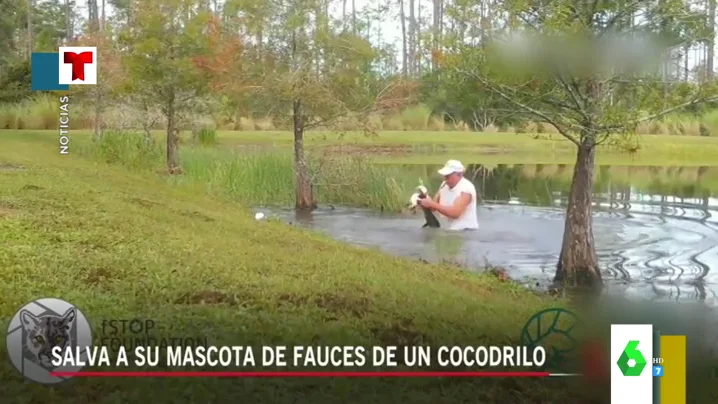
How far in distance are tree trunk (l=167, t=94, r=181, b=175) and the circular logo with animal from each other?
2.50 feet

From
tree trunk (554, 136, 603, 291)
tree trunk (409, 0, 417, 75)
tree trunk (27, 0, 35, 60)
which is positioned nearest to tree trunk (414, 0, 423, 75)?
tree trunk (409, 0, 417, 75)

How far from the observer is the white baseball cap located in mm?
3096

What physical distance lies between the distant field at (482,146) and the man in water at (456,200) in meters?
0.05

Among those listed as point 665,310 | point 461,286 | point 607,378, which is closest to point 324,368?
point 461,286

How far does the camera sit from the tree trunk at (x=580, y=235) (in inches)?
119

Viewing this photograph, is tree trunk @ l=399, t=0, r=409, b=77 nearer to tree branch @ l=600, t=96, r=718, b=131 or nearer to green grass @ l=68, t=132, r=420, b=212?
green grass @ l=68, t=132, r=420, b=212

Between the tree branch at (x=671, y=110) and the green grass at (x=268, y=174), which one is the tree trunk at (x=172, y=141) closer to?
the green grass at (x=268, y=174)

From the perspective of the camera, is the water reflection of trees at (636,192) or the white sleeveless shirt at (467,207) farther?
the white sleeveless shirt at (467,207)

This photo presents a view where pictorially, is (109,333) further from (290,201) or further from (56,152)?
(290,201)

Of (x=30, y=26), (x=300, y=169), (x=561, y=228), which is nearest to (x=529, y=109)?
(x=561, y=228)

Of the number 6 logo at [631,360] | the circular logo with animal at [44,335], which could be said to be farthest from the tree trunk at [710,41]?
the circular logo with animal at [44,335]

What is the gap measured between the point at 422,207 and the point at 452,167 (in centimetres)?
21

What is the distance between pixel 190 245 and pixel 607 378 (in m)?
1.43

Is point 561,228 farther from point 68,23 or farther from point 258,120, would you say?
point 68,23
